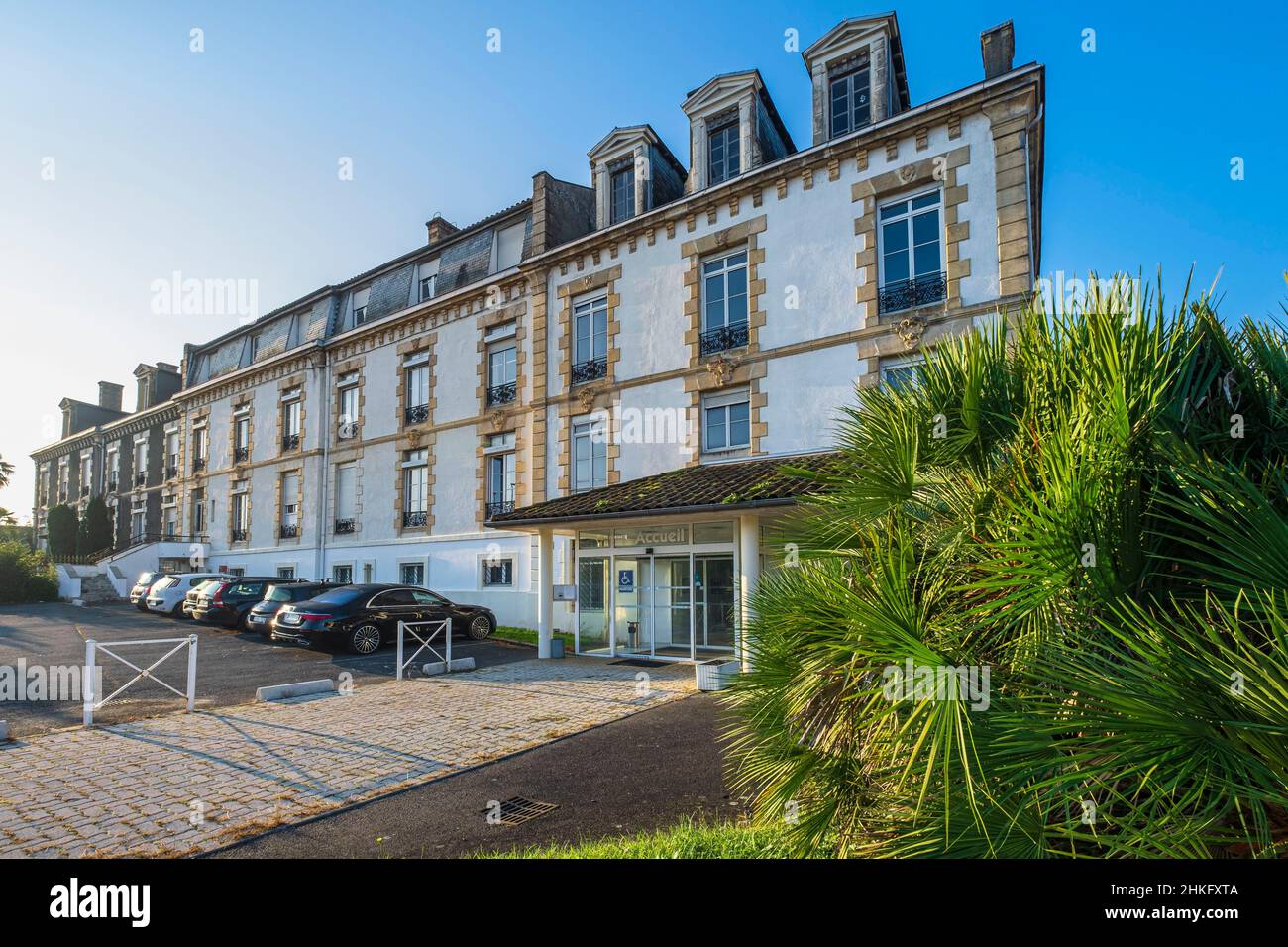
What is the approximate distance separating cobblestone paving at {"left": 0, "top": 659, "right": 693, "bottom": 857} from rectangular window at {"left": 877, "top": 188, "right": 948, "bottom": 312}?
839 cm

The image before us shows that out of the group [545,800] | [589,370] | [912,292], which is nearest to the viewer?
[545,800]

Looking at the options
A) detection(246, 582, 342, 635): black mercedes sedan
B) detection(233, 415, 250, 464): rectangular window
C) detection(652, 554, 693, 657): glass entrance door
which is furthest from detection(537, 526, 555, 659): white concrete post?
detection(233, 415, 250, 464): rectangular window

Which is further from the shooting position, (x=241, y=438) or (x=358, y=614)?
(x=241, y=438)

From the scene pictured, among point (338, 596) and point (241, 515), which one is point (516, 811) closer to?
point (338, 596)

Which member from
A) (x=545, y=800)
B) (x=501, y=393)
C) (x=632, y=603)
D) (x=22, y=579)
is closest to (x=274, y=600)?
(x=501, y=393)

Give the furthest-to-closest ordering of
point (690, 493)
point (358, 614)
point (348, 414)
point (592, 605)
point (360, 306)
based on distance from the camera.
Result: point (360, 306) < point (348, 414) < point (592, 605) < point (358, 614) < point (690, 493)

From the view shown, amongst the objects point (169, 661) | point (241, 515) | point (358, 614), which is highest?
point (241, 515)

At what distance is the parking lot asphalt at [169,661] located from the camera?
30.3ft

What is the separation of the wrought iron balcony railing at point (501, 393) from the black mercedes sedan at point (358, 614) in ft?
20.3

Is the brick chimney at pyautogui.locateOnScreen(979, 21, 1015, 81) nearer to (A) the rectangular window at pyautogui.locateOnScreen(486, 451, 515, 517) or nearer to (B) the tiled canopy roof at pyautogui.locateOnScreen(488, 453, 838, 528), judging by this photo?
(B) the tiled canopy roof at pyautogui.locateOnScreen(488, 453, 838, 528)

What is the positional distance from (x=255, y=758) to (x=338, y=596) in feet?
29.1

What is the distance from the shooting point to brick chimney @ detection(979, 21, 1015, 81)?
42.9ft

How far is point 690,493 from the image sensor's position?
41.9ft
